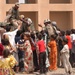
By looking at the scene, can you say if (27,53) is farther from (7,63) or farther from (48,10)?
(48,10)

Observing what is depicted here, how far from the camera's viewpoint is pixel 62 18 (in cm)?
2097

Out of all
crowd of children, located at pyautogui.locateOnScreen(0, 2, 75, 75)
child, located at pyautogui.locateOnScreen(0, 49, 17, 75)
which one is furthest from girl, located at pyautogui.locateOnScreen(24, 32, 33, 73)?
child, located at pyautogui.locateOnScreen(0, 49, 17, 75)

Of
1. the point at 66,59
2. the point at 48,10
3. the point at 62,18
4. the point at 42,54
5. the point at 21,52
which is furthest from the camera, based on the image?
the point at 62,18

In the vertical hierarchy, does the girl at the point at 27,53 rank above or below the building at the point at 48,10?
below

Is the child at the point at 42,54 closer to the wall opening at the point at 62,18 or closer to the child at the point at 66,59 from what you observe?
the child at the point at 66,59

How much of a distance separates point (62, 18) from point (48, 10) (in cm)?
201

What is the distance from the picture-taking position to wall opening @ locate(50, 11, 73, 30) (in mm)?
20594

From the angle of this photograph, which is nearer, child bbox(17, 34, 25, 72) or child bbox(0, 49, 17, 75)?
child bbox(0, 49, 17, 75)

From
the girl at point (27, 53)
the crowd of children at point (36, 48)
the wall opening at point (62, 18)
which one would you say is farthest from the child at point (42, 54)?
the wall opening at point (62, 18)

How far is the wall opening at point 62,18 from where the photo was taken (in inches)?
811

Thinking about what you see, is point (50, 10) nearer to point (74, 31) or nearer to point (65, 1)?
point (65, 1)

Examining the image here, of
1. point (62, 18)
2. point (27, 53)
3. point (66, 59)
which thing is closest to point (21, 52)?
point (27, 53)

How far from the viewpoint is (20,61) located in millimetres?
12453

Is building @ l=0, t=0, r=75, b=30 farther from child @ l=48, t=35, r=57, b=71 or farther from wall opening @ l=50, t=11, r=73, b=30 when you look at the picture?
child @ l=48, t=35, r=57, b=71
